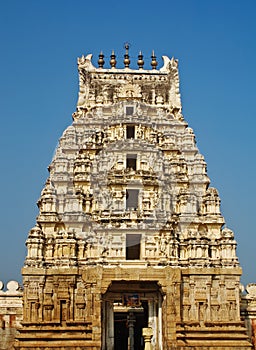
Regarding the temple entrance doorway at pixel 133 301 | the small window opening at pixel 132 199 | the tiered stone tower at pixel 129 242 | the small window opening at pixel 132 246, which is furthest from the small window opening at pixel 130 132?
the temple entrance doorway at pixel 133 301

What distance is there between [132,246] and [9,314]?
280 inches

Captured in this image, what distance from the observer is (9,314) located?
30.5 meters

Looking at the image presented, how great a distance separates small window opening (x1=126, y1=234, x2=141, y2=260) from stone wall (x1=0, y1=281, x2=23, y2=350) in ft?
19.3

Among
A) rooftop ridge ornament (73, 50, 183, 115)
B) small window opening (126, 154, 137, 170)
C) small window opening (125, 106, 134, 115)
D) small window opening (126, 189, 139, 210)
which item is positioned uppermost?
rooftop ridge ornament (73, 50, 183, 115)

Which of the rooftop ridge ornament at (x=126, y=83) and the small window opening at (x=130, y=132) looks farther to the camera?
the rooftop ridge ornament at (x=126, y=83)

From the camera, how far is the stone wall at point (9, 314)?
99.2 feet

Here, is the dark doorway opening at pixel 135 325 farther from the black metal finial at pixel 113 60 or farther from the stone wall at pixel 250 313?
the black metal finial at pixel 113 60

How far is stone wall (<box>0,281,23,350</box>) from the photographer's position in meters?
30.2

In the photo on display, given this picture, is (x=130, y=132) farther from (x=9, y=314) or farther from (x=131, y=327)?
(x=9, y=314)

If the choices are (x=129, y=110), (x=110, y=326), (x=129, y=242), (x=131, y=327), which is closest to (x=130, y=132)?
(x=129, y=110)

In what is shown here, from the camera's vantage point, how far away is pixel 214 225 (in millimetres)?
30453

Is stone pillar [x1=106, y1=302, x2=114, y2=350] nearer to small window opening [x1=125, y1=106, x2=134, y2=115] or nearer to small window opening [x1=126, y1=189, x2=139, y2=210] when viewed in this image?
small window opening [x1=126, y1=189, x2=139, y2=210]

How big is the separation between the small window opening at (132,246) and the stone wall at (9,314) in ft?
19.3

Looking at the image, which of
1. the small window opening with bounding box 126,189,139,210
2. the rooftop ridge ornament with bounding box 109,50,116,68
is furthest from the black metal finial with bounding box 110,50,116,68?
the small window opening with bounding box 126,189,139,210
